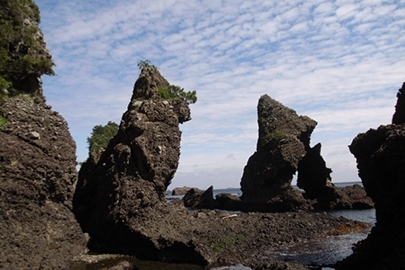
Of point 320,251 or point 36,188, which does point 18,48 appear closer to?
point 36,188

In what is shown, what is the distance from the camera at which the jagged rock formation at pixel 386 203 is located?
17.1m

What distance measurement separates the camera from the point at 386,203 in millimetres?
18656

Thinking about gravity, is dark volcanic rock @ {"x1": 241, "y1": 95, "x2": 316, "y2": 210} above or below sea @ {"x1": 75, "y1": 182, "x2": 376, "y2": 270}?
above

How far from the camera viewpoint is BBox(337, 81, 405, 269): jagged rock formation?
1708 cm

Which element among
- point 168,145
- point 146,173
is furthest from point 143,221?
point 168,145

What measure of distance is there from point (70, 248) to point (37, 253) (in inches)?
128

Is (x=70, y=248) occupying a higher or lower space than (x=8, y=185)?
lower

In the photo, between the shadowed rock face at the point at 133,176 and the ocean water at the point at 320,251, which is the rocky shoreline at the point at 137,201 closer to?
the shadowed rock face at the point at 133,176

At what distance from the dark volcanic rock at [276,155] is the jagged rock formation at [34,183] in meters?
37.2

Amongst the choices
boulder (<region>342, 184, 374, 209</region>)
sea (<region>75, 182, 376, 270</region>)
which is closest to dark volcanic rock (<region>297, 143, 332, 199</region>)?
boulder (<region>342, 184, 374, 209</region>)

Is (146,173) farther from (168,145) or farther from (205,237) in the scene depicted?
(205,237)

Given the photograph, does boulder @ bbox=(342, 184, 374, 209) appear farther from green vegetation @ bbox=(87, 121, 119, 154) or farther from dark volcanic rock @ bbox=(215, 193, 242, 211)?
green vegetation @ bbox=(87, 121, 119, 154)

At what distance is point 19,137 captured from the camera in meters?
23.4

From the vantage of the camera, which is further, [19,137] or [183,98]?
[183,98]
